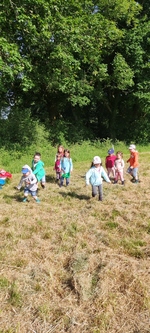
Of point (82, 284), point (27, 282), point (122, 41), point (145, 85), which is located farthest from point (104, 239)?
point (122, 41)

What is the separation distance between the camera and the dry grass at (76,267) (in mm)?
3332

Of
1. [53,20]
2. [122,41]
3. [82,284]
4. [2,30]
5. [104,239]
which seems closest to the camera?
[82,284]

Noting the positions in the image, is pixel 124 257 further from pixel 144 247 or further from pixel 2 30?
pixel 2 30

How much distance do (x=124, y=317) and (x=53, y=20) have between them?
48.0 feet

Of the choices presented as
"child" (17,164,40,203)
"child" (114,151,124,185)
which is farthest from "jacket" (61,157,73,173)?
"child" (17,164,40,203)

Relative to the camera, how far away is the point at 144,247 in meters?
4.96

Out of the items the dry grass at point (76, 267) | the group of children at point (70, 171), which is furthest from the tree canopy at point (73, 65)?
the dry grass at point (76, 267)

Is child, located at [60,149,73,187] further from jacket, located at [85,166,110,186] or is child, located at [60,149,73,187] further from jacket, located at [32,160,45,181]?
jacket, located at [85,166,110,186]

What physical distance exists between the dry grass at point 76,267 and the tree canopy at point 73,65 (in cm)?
907

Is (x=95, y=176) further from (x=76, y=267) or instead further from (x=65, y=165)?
(x=76, y=267)

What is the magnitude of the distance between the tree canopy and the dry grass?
29.8ft

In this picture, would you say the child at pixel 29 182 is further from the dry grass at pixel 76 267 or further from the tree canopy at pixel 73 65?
the tree canopy at pixel 73 65

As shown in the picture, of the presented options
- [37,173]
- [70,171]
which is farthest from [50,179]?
[37,173]

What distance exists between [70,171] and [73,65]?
8.39 meters
